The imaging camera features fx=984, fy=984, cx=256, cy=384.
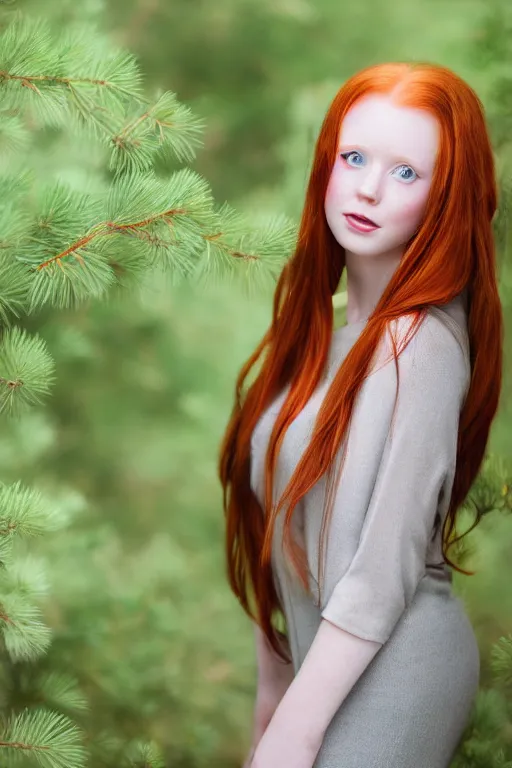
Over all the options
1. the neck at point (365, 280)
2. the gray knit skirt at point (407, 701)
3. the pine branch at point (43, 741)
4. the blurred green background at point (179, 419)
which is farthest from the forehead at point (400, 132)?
the pine branch at point (43, 741)

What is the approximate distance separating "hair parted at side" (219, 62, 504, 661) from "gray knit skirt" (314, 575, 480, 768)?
13cm

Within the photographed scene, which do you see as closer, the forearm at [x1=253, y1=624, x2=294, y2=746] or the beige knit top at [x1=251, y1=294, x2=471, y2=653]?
the beige knit top at [x1=251, y1=294, x2=471, y2=653]

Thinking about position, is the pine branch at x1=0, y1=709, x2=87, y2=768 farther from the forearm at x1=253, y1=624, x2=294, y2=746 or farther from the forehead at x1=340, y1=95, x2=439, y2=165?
the forehead at x1=340, y1=95, x2=439, y2=165

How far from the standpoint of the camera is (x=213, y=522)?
5.94ft

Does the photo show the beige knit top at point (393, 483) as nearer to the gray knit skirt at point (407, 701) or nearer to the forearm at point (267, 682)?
the gray knit skirt at point (407, 701)

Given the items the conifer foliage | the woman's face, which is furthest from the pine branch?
the woman's face

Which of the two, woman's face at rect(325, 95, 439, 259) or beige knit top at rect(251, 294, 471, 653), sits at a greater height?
woman's face at rect(325, 95, 439, 259)

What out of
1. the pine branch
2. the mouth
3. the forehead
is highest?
the forehead

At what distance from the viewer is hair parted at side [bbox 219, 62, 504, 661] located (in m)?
1.09

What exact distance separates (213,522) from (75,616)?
297 mm

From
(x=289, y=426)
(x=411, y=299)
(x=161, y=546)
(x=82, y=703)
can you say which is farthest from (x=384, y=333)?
(x=161, y=546)

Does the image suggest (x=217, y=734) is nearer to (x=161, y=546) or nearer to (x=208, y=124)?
(x=161, y=546)

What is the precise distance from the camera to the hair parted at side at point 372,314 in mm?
1094

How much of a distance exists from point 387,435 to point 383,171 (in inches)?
11.7
